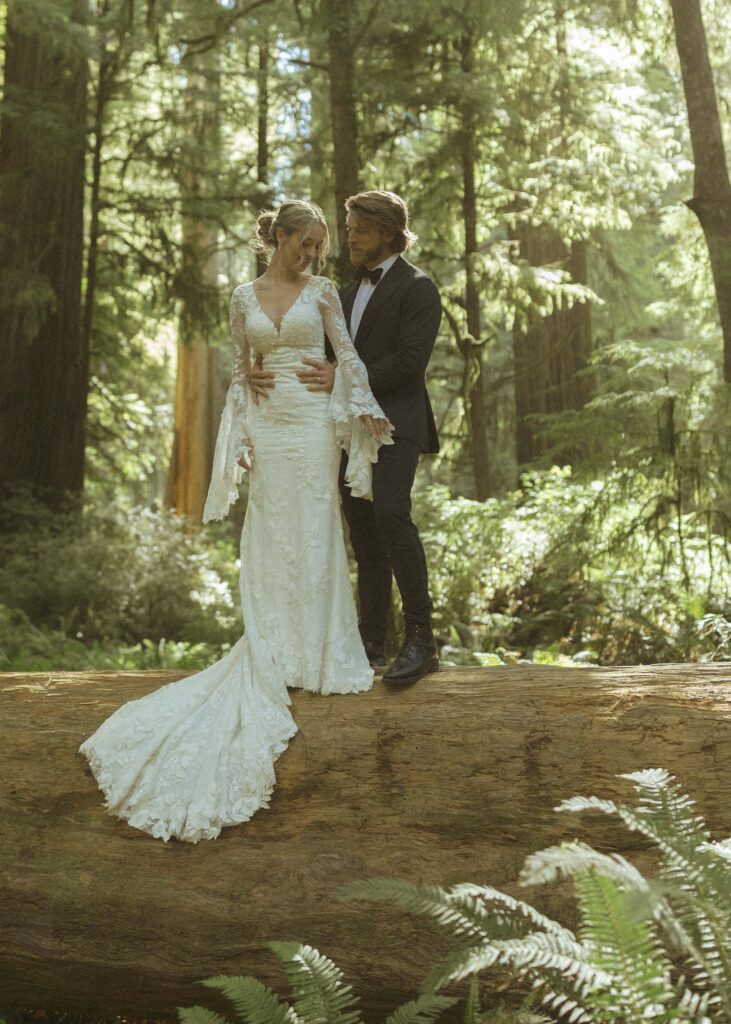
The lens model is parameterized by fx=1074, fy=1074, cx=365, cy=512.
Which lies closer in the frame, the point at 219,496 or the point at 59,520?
the point at 219,496

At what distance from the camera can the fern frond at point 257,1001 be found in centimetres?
378

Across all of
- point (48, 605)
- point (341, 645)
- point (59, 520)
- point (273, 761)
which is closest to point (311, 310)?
point (341, 645)

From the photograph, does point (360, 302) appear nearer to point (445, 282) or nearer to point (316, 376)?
point (316, 376)

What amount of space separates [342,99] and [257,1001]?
9422mm

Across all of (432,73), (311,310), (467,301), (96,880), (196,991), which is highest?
(432,73)

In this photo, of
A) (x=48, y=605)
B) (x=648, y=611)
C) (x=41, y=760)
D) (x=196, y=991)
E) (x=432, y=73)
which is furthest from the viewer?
(x=432, y=73)

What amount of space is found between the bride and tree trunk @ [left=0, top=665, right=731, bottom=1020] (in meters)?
0.29

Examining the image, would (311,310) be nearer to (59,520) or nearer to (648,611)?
(648,611)

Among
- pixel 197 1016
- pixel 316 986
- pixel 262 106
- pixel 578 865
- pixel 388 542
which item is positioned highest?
pixel 262 106

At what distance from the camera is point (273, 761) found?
192 inches

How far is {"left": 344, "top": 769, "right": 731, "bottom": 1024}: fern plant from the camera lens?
10.3 feet

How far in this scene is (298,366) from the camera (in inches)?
223

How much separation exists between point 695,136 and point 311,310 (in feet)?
19.9

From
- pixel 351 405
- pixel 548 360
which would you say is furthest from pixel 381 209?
pixel 548 360
